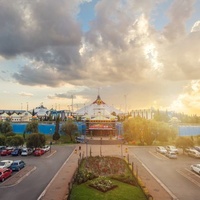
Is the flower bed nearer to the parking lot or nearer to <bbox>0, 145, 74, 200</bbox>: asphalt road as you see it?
the parking lot

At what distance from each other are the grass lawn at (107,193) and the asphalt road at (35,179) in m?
3.54

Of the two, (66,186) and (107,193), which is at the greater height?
(107,193)

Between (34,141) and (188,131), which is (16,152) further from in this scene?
(188,131)

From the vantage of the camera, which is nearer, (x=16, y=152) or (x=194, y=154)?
(x=194, y=154)

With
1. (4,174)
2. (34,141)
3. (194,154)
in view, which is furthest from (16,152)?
(194,154)

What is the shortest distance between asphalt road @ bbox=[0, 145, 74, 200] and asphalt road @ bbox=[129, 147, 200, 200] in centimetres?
1129

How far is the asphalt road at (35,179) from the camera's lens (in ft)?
72.2

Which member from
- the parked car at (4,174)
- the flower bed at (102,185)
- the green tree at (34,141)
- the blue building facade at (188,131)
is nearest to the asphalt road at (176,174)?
the flower bed at (102,185)

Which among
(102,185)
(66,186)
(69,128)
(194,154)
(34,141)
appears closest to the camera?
(102,185)

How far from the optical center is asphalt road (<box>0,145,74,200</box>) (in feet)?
72.2

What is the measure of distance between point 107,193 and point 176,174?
486 inches

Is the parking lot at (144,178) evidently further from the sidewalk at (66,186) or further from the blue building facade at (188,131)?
the blue building facade at (188,131)

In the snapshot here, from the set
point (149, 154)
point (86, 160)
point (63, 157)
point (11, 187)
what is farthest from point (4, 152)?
point (149, 154)

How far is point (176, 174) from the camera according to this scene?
2988 centimetres
